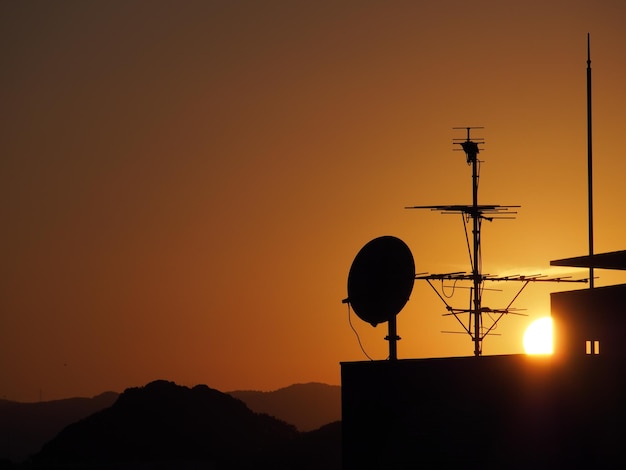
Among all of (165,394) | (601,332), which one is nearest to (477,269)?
(601,332)

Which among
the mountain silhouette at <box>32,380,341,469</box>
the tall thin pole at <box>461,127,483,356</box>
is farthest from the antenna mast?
the mountain silhouette at <box>32,380,341,469</box>

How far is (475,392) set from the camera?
112 ft

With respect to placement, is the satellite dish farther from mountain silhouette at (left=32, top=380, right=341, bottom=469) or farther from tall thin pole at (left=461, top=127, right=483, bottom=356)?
mountain silhouette at (left=32, top=380, right=341, bottom=469)

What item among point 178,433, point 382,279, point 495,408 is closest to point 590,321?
point 495,408

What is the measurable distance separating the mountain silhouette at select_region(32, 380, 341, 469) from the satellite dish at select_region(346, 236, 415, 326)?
70919mm

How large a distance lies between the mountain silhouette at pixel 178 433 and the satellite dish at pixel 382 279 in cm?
7092

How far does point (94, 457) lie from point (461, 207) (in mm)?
64182

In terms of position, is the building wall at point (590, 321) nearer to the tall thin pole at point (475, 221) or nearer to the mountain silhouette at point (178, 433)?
the tall thin pole at point (475, 221)

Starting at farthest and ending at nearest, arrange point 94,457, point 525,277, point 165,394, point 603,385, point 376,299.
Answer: point 165,394
point 94,457
point 525,277
point 376,299
point 603,385

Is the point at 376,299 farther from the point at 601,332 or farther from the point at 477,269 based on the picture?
the point at 477,269

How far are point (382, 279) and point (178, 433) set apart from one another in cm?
8863

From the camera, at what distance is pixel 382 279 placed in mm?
36844

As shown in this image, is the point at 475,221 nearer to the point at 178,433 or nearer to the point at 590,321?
the point at 590,321

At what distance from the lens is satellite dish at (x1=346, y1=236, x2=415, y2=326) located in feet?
119
